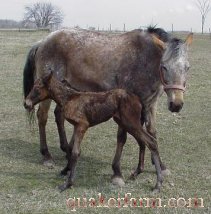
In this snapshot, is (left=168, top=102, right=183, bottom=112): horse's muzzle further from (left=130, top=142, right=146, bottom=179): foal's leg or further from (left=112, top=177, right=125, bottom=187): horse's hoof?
(left=112, top=177, right=125, bottom=187): horse's hoof

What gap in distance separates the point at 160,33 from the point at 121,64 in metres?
0.74

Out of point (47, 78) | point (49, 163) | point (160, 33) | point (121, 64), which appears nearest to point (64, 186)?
point (49, 163)

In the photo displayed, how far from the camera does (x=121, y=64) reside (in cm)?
639

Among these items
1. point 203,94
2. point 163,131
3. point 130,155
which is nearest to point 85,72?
point 130,155

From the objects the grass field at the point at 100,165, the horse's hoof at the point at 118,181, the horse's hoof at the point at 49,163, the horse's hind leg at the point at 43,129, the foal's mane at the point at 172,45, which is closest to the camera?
the grass field at the point at 100,165

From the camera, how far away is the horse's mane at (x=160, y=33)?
19.8 feet

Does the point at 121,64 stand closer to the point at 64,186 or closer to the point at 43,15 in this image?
the point at 64,186

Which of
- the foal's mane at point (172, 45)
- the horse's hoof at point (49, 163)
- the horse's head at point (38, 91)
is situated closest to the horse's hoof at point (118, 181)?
the horse's hoof at point (49, 163)

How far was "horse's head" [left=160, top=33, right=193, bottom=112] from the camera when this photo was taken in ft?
17.9

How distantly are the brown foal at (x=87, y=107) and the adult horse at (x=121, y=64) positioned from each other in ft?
1.68

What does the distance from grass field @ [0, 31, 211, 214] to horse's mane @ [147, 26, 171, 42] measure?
6.86ft

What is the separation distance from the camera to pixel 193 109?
1134 centimetres

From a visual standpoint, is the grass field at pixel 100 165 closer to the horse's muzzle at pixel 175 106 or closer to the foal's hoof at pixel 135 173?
the foal's hoof at pixel 135 173

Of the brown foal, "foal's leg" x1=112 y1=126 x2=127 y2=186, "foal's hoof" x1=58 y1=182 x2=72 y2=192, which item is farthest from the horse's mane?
"foal's hoof" x1=58 y1=182 x2=72 y2=192
